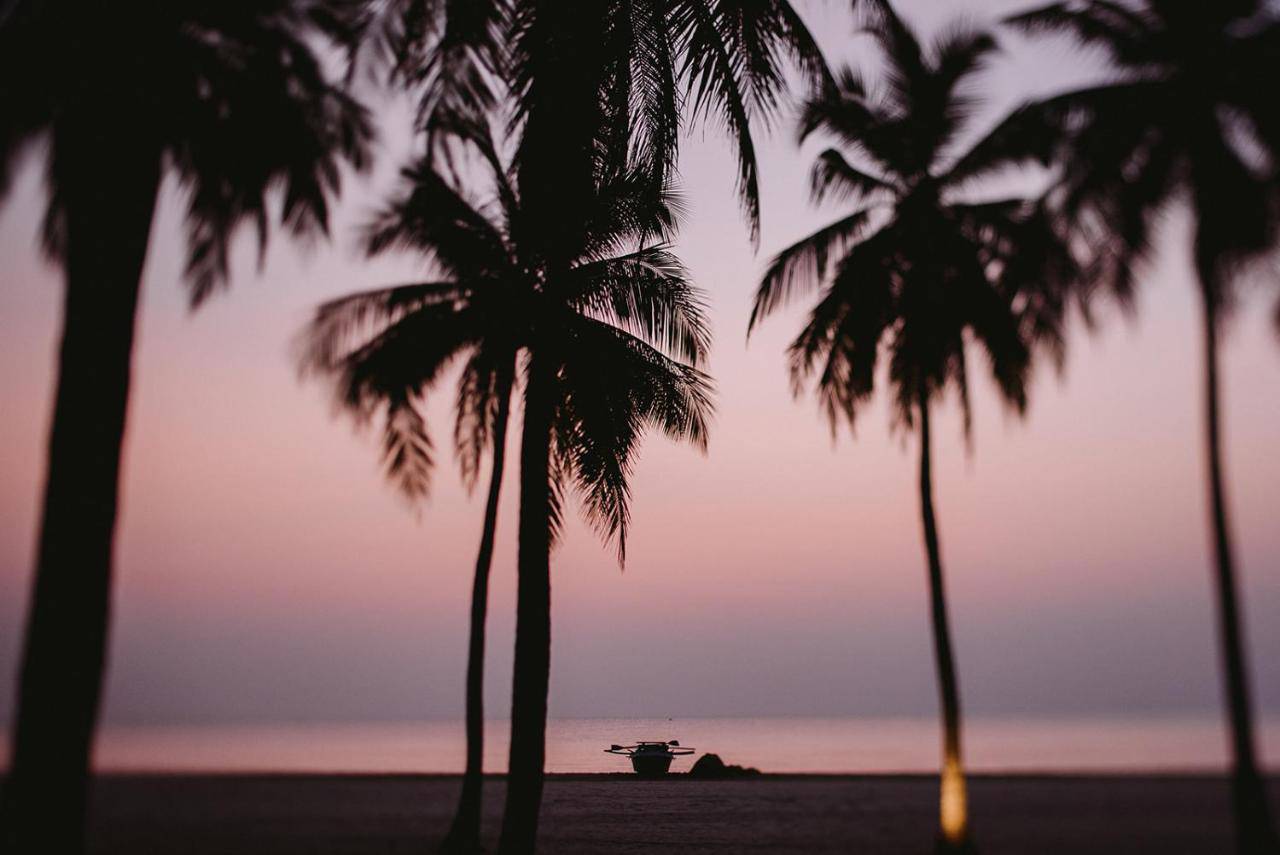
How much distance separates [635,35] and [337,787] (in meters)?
17.3

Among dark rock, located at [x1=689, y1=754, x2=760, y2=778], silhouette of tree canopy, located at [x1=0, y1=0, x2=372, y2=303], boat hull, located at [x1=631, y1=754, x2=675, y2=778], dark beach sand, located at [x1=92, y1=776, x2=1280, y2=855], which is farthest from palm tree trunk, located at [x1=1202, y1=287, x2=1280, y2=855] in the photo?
boat hull, located at [x1=631, y1=754, x2=675, y2=778]

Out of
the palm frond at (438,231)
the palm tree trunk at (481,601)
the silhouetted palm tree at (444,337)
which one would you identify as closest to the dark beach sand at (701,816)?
the palm tree trunk at (481,601)

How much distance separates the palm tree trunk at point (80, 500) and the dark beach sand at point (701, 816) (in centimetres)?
237

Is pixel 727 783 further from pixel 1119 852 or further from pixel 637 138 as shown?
pixel 637 138

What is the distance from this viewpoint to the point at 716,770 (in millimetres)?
24891

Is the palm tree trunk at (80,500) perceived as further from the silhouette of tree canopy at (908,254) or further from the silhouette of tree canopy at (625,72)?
the silhouette of tree canopy at (908,254)

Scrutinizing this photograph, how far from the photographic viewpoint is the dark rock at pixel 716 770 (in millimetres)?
24688

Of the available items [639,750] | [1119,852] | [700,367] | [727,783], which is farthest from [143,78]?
[639,750]

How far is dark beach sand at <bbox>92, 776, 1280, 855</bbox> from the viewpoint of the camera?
12.0 m

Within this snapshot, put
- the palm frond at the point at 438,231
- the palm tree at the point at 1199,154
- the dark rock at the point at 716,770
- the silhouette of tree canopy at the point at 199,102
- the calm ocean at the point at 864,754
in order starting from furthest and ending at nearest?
the calm ocean at the point at 864,754 < the dark rock at the point at 716,770 < the palm frond at the point at 438,231 < the palm tree at the point at 1199,154 < the silhouette of tree canopy at the point at 199,102

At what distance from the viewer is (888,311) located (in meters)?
13.7

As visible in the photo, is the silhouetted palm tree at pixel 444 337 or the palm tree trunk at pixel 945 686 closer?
the palm tree trunk at pixel 945 686

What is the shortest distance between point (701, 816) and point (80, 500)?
12072 millimetres

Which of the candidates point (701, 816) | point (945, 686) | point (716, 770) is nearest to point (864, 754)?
point (716, 770)
